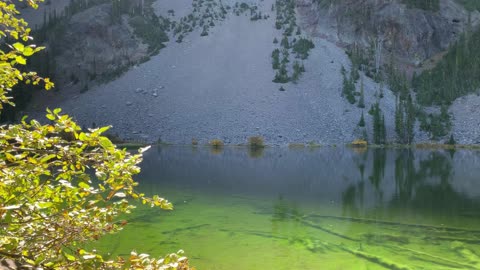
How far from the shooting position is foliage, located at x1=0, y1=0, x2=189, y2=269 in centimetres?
255

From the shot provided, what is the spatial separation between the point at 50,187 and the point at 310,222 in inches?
482

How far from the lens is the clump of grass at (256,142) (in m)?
59.0

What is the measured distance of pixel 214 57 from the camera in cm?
8162

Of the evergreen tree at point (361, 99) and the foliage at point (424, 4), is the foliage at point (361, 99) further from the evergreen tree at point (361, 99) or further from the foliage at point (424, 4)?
the foliage at point (424, 4)

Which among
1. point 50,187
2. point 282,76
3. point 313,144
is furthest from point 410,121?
point 50,187

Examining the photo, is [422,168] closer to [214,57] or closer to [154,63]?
[214,57]

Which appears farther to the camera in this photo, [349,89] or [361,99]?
[349,89]

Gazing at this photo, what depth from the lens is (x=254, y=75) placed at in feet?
248

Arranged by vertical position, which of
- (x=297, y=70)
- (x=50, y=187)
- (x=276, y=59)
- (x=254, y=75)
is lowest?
(x=50, y=187)

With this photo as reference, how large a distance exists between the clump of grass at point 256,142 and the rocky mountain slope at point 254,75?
1857mm

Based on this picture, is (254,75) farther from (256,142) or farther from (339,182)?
(339,182)

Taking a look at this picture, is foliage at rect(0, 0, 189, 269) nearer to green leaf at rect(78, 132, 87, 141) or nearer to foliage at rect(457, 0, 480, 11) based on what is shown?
green leaf at rect(78, 132, 87, 141)

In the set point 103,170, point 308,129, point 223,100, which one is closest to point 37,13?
point 223,100

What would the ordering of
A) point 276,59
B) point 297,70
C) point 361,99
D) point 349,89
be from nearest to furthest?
point 361,99
point 349,89
point 297,70
point 276,59
